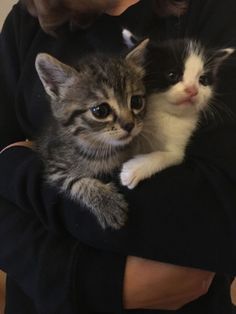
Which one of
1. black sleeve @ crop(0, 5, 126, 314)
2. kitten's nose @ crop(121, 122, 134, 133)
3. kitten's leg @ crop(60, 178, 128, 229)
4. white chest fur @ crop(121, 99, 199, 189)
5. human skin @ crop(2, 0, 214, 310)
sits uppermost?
kitten's nose @ crop(121, 122, 134, 133)

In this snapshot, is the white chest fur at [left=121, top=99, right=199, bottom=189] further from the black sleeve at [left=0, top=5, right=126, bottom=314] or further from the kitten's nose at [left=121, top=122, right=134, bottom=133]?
the black sleeve at [left=0, top=5, right=126, bottom=314]

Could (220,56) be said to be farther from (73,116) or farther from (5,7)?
(5,7)

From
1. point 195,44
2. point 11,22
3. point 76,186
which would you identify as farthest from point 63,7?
point 76,186

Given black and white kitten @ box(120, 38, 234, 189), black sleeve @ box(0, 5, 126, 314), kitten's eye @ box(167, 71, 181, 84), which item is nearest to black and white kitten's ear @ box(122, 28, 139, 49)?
black and white kitten @ box(120, 38, 234, 189)

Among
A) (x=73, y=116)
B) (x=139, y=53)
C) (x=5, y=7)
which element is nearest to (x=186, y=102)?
(x=139, y=53)

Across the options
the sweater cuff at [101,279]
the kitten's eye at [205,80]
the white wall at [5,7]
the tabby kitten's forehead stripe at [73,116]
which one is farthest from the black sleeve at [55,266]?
the white wall at [5,7]

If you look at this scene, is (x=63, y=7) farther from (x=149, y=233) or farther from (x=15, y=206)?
(x=149, y=233)
